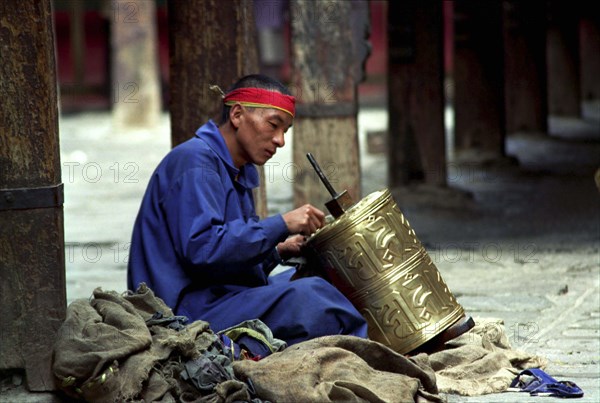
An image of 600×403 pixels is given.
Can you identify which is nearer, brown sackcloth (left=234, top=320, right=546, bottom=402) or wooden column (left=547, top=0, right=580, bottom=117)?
brown sackcloth (left=234, top=320, right=546, bottom=402)

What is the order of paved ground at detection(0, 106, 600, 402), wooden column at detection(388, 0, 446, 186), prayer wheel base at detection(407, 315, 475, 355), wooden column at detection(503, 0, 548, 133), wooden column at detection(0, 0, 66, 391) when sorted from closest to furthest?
wooden column at detection(0, 0, 66, 391), prayer wheel base at detection(407, 315, 475, 355), paved ground at detection(0, 106, 600, 402), wooden column at detection(388, 0, 446, 186), wooden column at detection(503, 0, 548, 133)

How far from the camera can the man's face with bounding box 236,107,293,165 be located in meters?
5.04

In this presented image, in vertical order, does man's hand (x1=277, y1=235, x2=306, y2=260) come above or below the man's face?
below

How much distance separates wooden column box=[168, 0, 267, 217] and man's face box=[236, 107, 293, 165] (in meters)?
1.54

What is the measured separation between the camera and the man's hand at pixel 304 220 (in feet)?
16.1

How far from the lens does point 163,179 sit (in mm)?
4988

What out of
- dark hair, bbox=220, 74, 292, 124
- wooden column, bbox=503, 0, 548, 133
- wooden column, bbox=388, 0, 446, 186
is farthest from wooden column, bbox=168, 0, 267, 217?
wooden column, bbox=503, 0, 548, 133

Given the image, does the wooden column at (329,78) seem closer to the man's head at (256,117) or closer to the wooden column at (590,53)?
the man's head at (256,117)

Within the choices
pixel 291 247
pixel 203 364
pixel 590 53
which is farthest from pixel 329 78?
pixel 590 53

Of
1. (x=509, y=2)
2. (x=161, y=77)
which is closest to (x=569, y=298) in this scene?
(x=509, y=2)

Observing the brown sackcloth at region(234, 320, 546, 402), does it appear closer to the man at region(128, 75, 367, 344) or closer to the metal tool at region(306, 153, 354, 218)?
the man at region(128, 75, 367, 344)

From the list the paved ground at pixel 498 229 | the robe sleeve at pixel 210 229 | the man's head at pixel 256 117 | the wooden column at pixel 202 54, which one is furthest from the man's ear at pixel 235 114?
the wooden column at pixel 202 54

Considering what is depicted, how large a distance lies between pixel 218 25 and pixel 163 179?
1.77m

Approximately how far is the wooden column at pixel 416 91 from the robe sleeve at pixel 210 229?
607 cm
